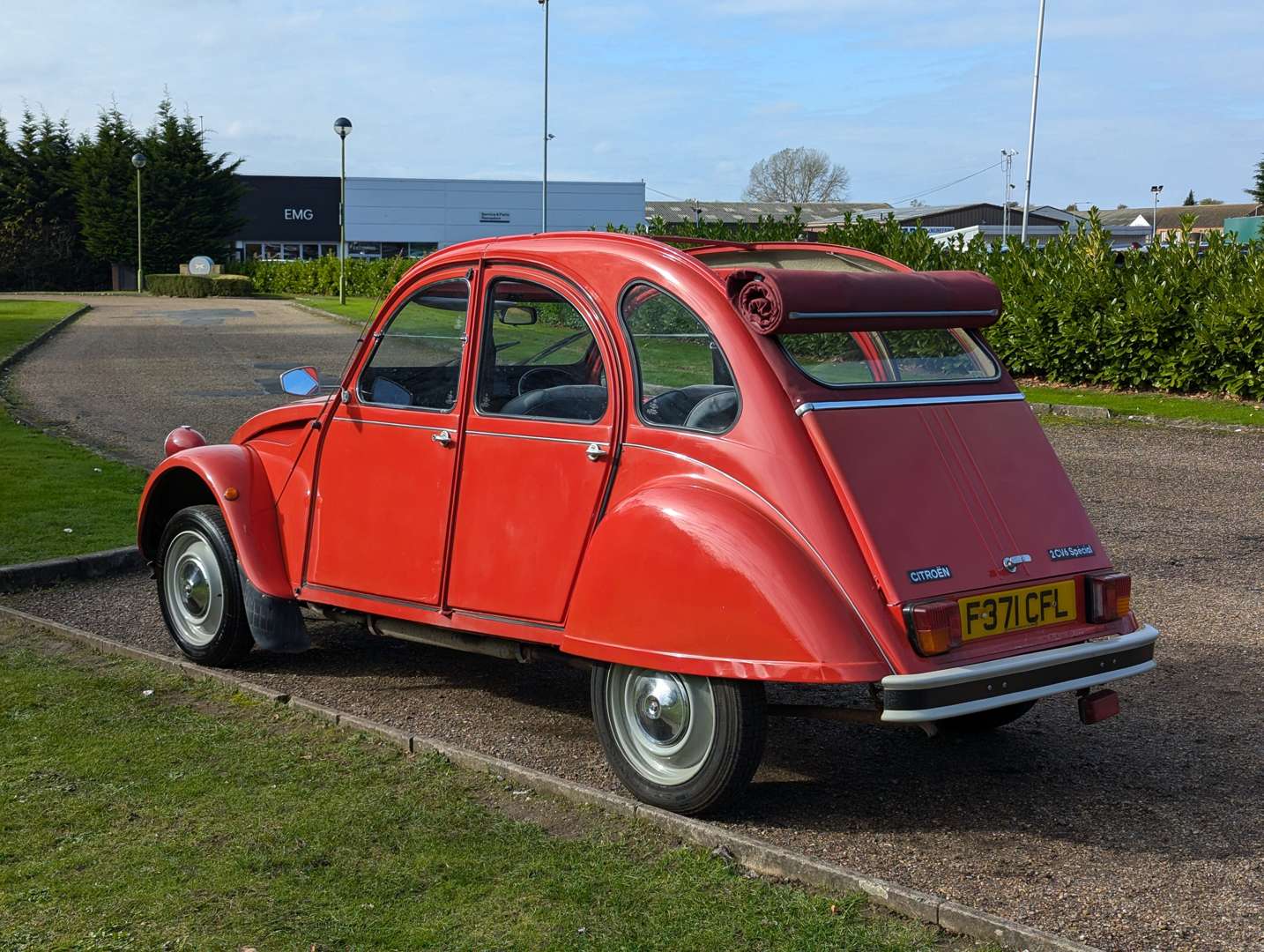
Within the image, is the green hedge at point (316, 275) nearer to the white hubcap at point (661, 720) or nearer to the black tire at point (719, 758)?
the white hubcap at point (661, 720)

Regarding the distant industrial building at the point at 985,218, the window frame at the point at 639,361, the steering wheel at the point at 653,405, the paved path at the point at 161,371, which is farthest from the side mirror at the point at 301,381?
the distant industrial building at the point at 985,218

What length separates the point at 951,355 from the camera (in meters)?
5.19

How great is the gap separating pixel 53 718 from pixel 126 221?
63.2 meters

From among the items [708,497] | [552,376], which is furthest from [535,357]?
[708,497]

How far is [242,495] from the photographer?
629 centimetres

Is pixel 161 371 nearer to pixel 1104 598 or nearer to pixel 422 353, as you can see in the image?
pixel 422 353

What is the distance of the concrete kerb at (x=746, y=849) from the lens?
3.68 m

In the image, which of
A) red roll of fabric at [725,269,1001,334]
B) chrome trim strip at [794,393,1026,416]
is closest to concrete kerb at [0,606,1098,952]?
chrome trim strip at [794,393,1026,416]

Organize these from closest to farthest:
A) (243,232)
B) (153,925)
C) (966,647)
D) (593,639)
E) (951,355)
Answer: (153,925), (966,647), (593,639), (951,355), (243,232)

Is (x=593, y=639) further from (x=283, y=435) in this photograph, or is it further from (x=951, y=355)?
(x=283, y=435)

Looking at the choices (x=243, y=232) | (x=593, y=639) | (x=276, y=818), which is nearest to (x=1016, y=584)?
(x=593, y=639)

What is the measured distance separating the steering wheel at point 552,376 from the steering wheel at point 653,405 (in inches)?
17.5

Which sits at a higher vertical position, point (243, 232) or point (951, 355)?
point (243, 232)

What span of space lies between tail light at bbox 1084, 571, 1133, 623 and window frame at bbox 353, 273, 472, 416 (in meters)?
2.51
